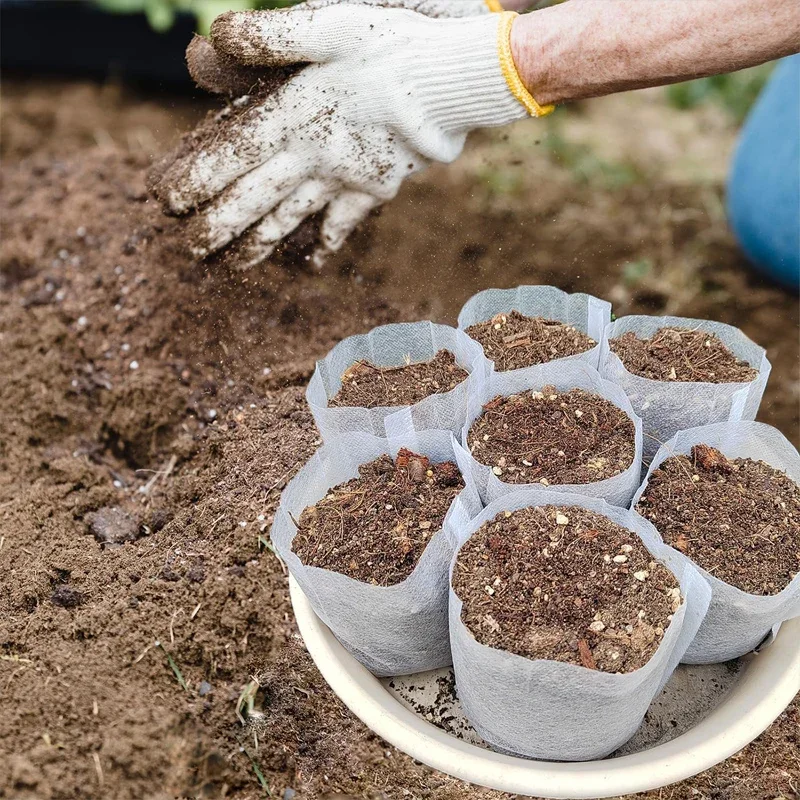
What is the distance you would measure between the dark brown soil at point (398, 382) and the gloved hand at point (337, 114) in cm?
43

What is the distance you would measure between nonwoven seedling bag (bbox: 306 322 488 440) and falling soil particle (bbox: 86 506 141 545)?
469 millimetres

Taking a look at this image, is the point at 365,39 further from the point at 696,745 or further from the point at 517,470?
the point at 696,745

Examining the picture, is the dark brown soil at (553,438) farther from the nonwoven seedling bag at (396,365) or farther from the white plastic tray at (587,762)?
the white plastic tray at (587,762)

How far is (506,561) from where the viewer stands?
117 cm

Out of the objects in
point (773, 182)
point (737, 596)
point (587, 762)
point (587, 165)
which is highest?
point (737, 596)

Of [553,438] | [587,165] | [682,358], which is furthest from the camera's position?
[587,165]

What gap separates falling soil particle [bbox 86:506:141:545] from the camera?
64.6 inches

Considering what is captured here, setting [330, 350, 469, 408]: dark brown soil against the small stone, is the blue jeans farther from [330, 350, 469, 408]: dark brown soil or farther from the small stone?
the small stone

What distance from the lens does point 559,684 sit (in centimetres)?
105

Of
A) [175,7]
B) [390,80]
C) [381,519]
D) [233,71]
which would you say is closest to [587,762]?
[381,519]

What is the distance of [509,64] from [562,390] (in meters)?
0.59

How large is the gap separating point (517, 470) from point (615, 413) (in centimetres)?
19

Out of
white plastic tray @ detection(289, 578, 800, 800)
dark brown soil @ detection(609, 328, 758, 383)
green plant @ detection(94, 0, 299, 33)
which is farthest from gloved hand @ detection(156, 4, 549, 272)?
green plant @ detection(94, 0, 299, 33)

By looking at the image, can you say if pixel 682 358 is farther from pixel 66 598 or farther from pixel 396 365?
pixel 66 598
